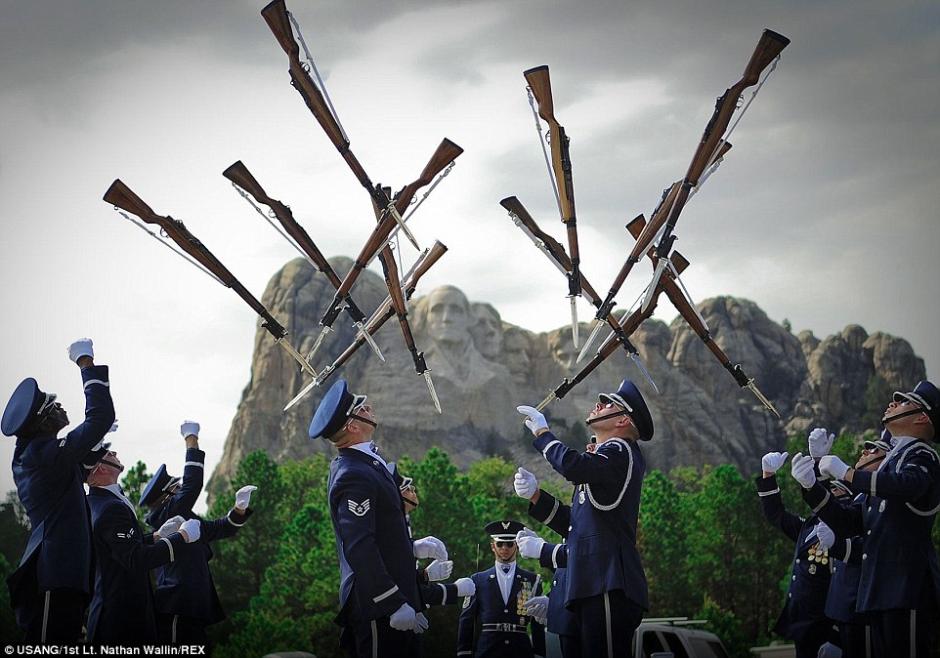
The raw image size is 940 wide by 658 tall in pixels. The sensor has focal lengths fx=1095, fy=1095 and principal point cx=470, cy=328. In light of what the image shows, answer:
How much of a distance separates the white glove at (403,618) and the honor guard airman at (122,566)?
2.50 metres

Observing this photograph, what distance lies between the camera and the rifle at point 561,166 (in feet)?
32.4

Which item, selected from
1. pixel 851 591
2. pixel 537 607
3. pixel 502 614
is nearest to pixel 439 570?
pixel 537 607

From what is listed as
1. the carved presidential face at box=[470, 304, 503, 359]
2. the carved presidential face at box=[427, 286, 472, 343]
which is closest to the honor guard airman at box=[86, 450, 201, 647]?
the carved presidential face at box=[427, 286, 472, 343]

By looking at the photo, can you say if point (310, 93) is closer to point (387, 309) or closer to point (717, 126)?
point (387, 309)

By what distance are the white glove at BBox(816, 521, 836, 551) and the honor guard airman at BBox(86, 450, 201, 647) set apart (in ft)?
17.4

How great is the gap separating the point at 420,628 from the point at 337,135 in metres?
5.17

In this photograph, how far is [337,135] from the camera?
10.5 meters

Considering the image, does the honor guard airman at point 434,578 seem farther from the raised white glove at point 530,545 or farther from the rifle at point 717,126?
the rifle at point 717,126

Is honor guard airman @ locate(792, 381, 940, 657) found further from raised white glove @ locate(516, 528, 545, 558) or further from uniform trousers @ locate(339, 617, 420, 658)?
uniform trousers @ locate(339, 617, 420, 658)

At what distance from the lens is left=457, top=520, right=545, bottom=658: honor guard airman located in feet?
34.2

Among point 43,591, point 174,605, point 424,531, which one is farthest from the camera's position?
point 424,531

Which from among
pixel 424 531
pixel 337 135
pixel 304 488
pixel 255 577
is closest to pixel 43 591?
pixel 337 135

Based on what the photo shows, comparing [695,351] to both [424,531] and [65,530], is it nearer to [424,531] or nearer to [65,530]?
[424,531]

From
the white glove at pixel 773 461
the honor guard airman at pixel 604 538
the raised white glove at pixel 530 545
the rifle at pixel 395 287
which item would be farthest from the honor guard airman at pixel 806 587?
the rifle at pixel 395 287
